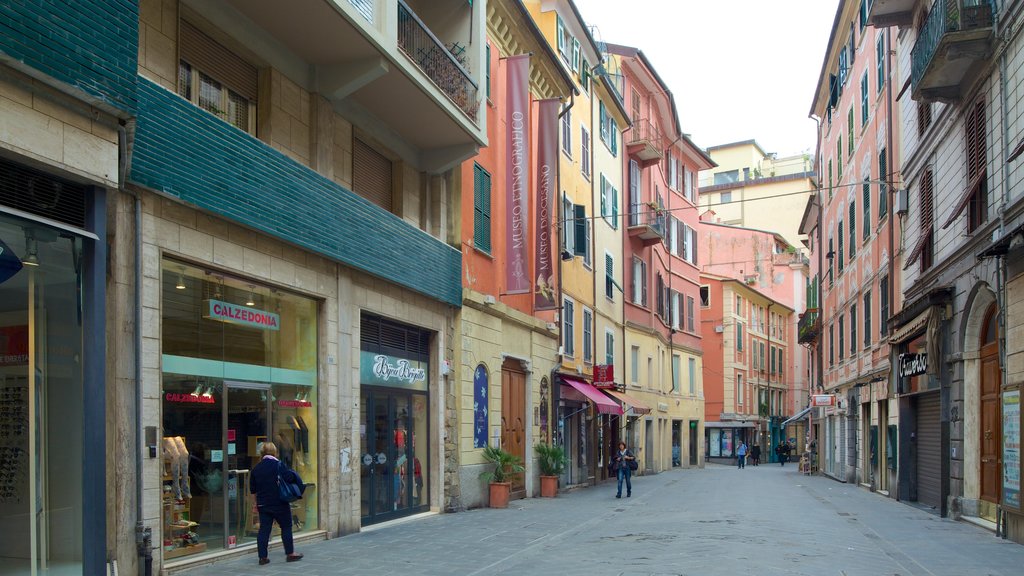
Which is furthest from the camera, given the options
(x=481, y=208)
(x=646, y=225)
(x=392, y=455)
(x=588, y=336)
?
(x=646, y=225)

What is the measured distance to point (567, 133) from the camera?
2803cm

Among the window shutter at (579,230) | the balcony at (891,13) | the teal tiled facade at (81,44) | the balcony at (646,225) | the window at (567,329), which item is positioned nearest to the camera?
the teal tiled facade at (81,44)

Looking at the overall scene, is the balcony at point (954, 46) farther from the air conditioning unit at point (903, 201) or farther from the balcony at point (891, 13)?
the air conditioning unit at point (903, 201)

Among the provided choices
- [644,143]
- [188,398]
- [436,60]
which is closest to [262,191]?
[188,398]

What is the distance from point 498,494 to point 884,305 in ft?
40.1

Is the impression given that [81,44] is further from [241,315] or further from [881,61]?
[881,61]

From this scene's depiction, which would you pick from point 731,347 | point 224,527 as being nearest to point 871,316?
point 224,527

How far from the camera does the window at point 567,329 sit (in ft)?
89.0

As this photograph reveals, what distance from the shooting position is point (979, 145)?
53.5 feet

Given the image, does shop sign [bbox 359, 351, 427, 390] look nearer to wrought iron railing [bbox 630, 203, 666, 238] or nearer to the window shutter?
the window shutter

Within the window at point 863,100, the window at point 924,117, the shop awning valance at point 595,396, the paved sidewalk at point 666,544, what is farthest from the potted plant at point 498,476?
the window at point 863,100

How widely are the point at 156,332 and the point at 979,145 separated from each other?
13.6 metres

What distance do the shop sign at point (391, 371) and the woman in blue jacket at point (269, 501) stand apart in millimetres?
3994

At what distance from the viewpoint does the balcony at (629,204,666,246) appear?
36594 millimetres
